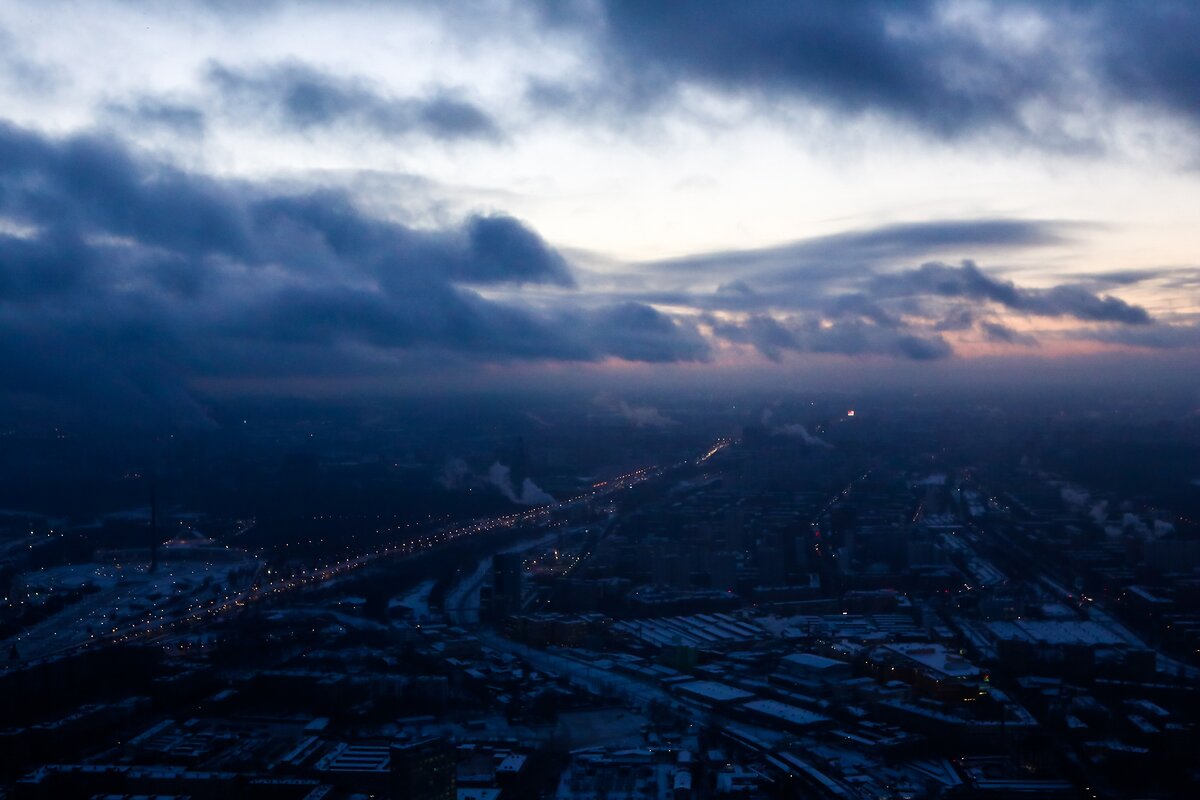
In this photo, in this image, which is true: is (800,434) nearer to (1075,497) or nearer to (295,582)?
(1075,497)

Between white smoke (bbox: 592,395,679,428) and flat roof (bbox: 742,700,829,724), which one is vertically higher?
white smoke (bbox: 592,395,679,428)

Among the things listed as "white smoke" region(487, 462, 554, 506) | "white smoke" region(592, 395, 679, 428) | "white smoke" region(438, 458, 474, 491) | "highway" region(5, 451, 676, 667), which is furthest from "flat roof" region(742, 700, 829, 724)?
"white smoke" region(592, 395, 679, 428)

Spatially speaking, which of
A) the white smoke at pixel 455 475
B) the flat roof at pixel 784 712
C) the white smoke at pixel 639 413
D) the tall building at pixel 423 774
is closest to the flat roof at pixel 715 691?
the flat roof at pixel 784 712

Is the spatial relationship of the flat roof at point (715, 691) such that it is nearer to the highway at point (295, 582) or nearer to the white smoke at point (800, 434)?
the highway at point (295, 582)

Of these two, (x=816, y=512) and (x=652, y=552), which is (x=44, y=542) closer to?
(x=652, y=552)

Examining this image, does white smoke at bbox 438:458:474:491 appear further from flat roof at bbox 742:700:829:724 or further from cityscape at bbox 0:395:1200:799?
flat roof at bbox 742:700:829:724

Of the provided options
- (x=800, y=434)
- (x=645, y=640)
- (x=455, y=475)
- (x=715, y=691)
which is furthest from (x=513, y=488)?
(x=715, y=691)

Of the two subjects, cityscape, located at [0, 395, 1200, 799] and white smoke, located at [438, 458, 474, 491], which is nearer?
cityscape, located at [0, 395, 1200, 799]

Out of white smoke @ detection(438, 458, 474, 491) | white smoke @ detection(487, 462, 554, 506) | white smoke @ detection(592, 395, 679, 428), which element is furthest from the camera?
white smoke @ detection(592, 395, 679, 428)

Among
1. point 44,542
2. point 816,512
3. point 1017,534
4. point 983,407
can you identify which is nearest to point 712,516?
point 816,512

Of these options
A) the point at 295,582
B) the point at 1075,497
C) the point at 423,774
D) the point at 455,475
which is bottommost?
the point at 295,582
